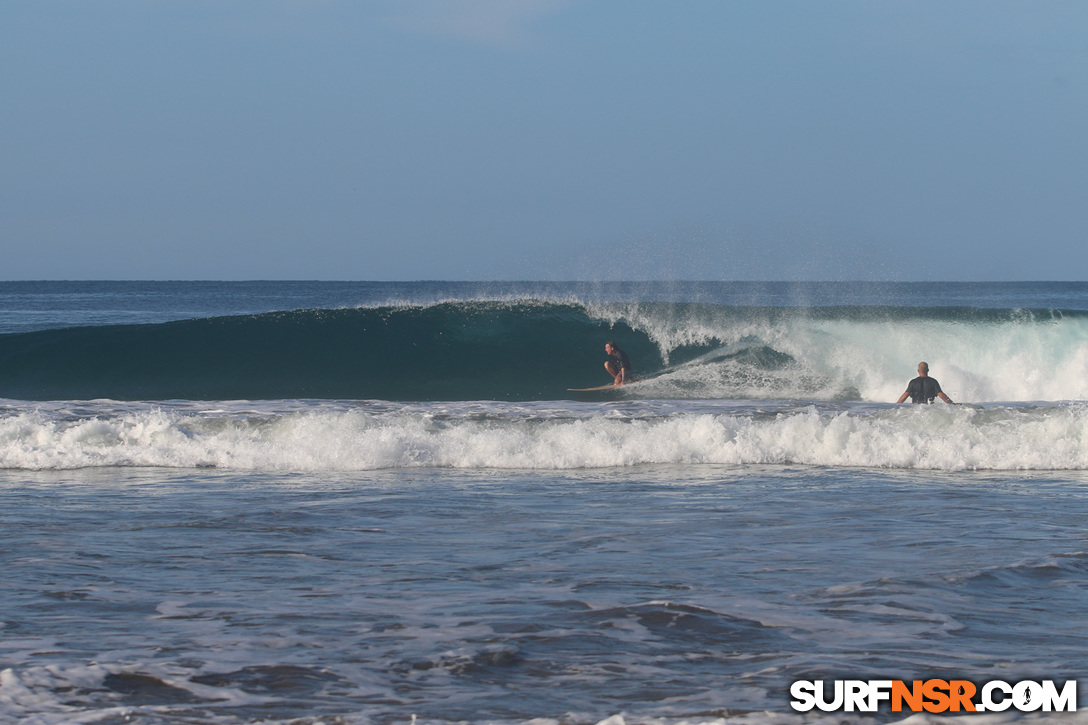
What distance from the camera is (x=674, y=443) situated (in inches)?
411

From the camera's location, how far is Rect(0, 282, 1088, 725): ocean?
3.58m

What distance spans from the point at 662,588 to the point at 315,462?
19.1ft

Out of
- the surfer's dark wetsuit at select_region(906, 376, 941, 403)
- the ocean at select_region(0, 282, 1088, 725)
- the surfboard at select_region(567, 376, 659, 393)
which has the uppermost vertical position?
the surfer's dark wetsuit at select_region(906, 376, 941, 403)

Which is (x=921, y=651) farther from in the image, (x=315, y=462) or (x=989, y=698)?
(x=315, y=462)

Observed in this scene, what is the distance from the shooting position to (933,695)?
345 centimetres

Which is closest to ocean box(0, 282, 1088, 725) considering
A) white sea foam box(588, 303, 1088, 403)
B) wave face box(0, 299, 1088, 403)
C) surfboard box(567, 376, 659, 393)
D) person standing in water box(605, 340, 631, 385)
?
surfboard box(567, 376, 659, 393)

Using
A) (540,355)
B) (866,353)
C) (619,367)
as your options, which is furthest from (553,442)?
(866,353)

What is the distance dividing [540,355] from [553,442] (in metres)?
9.07

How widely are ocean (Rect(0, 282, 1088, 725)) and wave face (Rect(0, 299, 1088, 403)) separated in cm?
273

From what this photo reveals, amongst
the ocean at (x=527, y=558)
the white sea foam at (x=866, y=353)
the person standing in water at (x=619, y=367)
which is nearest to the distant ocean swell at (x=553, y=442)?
the ocean at (x=527, y=558)

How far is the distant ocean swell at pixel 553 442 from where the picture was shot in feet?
32.8

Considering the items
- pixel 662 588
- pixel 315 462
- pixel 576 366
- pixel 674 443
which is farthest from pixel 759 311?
pixel 662 588

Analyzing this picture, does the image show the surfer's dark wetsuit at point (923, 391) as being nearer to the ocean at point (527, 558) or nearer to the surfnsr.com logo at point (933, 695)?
the ocean at point (527, 558)

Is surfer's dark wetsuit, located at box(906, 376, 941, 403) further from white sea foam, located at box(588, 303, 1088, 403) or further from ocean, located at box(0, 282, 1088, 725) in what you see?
white sea foam, located at box(588, 303, 1088, 403)
